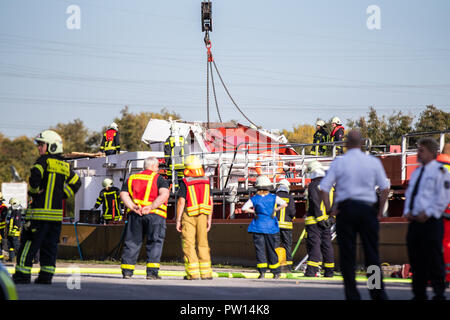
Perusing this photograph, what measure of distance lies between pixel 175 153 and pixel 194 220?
9.52m

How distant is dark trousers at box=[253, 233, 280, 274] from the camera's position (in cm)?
1241

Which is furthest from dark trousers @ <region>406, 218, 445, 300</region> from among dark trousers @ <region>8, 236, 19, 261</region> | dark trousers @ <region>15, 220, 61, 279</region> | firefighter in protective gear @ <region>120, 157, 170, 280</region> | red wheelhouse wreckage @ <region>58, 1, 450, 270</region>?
dark trousers @ <region>8, 236, 19, 261</region>

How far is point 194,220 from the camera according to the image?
37.8ft

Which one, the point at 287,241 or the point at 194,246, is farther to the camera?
the point at 287,241

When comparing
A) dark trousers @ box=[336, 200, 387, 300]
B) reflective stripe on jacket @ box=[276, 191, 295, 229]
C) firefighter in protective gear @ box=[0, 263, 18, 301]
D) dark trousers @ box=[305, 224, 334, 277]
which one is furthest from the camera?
reflective stripe on jacket @ box=[276, 191, 295, 229]

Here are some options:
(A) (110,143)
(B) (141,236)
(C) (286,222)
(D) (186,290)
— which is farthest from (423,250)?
(A) (110,143)

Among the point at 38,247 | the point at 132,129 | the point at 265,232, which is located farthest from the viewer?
the point at 132,129

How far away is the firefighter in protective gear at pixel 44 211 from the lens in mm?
9719

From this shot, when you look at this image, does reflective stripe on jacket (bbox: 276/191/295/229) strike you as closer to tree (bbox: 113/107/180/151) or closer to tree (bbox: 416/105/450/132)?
tree (bbox: 416/105/450/132)

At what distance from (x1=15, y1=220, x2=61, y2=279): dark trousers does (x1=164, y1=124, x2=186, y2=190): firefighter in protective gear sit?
32.5 ft

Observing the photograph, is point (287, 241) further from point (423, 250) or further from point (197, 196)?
point (423, 250)

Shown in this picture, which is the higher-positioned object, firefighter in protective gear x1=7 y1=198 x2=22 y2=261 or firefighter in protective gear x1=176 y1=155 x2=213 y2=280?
firefighter in protective gear x1=176 y1=155 x2=213 y2=280

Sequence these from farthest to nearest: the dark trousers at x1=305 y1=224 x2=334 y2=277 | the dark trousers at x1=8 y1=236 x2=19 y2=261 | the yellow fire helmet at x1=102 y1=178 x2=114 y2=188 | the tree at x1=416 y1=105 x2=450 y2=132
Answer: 1. the tree at x1=416 y1=105 x2=450 y2=132
2. the dark trousers at x1=8 y1=236 x2=19 y2=261
3. the yellow fire helmet at x1=102 y1=178 x2=114 y2=188
4. the dark trousers at x1=305 y1=224 x2=334 y2=277

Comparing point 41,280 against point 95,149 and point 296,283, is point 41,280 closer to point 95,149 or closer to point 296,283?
point 296,283
